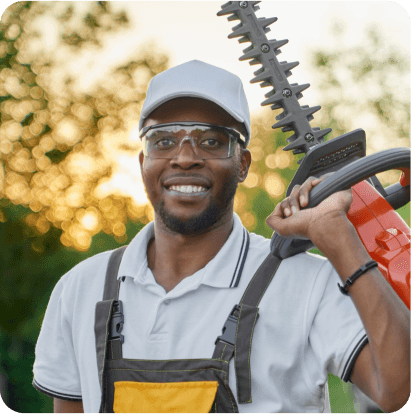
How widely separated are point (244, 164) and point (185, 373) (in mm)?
774

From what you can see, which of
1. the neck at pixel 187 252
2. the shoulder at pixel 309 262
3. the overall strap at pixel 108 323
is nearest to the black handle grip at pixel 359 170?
the shoulder at pixel 309 262

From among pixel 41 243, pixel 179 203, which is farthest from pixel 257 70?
pixel 41 243

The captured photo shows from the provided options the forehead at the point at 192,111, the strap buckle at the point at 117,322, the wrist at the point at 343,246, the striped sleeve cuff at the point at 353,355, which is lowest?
the striped sleeve cuff at the point at 353,355

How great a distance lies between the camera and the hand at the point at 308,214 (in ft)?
3.69

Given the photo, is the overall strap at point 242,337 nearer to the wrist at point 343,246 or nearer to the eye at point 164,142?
the wrist at point 343,246

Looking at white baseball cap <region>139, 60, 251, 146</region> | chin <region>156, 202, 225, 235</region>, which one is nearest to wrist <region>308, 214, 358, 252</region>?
chin <region>156, 202, 225, 235</region>

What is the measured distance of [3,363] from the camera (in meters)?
1.81

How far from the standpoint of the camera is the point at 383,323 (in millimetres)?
1056

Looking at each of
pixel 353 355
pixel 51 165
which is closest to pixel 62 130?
pixel 51 165

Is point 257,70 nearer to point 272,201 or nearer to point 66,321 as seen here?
point 272,201

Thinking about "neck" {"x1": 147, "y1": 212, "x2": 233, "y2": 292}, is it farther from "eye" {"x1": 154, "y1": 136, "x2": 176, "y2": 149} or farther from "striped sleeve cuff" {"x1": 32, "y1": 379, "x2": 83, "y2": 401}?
"striped sleeve cuff" {"x1": 32, "y1": 379, "x2": 83, "y2": 401}

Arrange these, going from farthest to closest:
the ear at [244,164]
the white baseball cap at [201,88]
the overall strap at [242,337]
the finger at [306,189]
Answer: the ear at [244,164]
the white baseball cap at [201,88]
the overall strap at [242,337]
the finger at [306,189]

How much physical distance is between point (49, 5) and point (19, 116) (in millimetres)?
931

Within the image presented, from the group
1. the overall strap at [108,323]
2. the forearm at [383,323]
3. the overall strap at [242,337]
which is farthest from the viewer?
the overall strap at [108,323]
